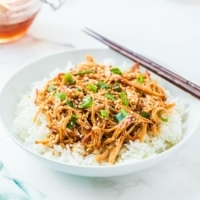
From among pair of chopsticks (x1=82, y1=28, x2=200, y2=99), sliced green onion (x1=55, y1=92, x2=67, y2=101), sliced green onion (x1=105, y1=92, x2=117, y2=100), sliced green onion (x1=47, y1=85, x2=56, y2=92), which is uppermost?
sliced green onion (x1=55, y1=92, x2=67, y2=101)

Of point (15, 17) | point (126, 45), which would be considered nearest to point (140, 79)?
point (126, 45)

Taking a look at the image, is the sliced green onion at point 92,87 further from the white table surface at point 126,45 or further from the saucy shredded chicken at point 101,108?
the white table surface at point 126,45

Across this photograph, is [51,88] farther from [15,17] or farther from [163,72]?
[15,17]

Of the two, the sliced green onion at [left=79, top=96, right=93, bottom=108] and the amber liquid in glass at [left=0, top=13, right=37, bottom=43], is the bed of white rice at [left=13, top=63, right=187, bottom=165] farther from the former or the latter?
the amber liquid in glass at [left=0, top=13, right=37, bottom=43]

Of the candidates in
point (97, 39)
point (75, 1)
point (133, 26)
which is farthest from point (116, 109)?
point (75, 1)

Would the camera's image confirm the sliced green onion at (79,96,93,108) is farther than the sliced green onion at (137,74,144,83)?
No

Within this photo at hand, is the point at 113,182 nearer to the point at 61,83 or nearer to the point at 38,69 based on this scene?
the point at 61,83

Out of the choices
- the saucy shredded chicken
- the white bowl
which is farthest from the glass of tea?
the saucy shredded chicken
